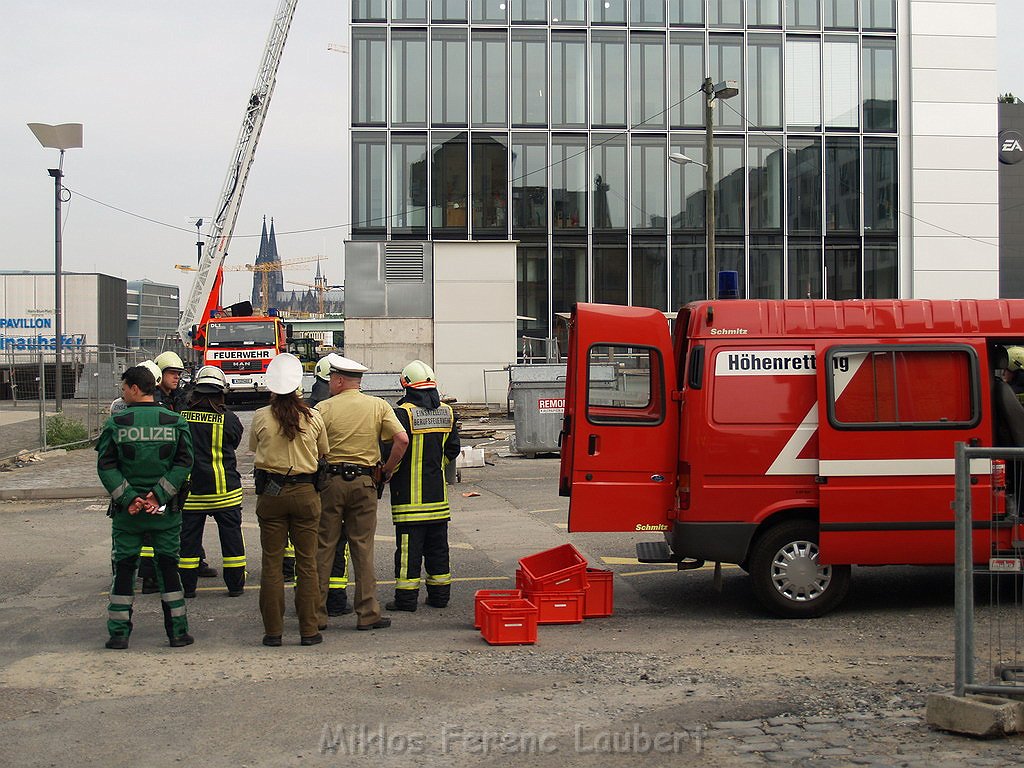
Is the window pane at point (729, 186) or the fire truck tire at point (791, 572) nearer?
the fire truck tire at point (791, 572)

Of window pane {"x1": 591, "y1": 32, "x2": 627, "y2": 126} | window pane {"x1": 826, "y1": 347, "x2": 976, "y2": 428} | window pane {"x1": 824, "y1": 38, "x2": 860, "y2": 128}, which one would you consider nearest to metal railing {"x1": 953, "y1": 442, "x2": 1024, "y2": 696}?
window pane {"x1": 826, "y1": 347, "x2": 976, "y2": 428}

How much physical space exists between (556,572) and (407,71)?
33680mm

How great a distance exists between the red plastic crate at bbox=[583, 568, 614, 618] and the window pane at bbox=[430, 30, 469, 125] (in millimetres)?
33127

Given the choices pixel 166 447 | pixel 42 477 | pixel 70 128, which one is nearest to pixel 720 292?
pixel 166 447

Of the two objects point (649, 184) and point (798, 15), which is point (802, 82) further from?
point (649, 184)

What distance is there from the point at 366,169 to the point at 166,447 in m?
33.0

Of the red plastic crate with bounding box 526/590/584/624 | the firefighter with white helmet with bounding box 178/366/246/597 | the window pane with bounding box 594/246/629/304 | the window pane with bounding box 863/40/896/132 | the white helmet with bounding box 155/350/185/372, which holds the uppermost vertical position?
the window pane with bounding box 863/40/896/132

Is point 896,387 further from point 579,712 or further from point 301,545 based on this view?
point 301,545

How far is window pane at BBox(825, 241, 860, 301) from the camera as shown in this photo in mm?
40938

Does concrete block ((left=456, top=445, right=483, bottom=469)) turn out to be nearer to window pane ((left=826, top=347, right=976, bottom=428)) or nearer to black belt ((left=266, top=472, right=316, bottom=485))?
window pane ((left=826, top=347, right=976, bottom=428))

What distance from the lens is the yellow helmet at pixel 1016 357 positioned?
8.54m

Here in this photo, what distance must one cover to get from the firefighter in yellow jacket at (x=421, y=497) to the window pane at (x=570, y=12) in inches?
1320

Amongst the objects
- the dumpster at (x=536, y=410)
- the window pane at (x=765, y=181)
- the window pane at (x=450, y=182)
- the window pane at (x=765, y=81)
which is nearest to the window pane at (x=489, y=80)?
the window pane at (x=450, y=182)

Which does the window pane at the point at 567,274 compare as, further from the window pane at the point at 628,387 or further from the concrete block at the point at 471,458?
the window pane at the point at 628,387
